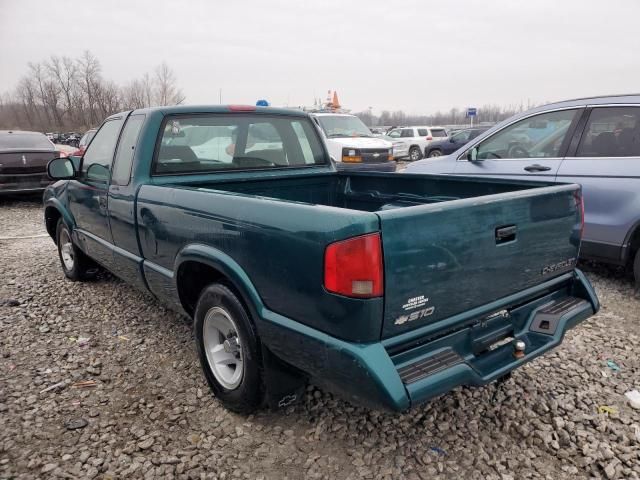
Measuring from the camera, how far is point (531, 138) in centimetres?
525

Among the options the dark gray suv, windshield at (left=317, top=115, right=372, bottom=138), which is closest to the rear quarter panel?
the dark gray suv

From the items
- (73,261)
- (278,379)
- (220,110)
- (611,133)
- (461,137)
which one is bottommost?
(73,261)

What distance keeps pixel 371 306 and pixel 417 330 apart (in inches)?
12.5

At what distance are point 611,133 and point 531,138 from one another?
0.85 m

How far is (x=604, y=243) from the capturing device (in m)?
4.51

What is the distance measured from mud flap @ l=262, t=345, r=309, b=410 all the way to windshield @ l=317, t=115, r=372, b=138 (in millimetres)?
10414

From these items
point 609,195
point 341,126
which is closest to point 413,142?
point 341,126

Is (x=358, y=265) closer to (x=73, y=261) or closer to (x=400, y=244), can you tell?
(x=400, y=244)

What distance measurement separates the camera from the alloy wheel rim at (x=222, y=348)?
2.76 meters

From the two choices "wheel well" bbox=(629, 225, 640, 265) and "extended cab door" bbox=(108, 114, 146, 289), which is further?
"wheel well" bbox=(629, 225, 640, 265)

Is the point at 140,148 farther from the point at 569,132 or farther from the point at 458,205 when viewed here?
the point at 569,132

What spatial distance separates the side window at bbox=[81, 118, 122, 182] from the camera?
3963 millimetres

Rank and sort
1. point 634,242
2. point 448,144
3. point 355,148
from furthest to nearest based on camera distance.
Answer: point 448,144 → point 355,148 → point 634,242

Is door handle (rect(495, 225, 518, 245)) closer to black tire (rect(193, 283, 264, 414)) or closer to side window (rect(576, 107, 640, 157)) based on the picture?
black tire (rect(193, 283, 264, 414))
